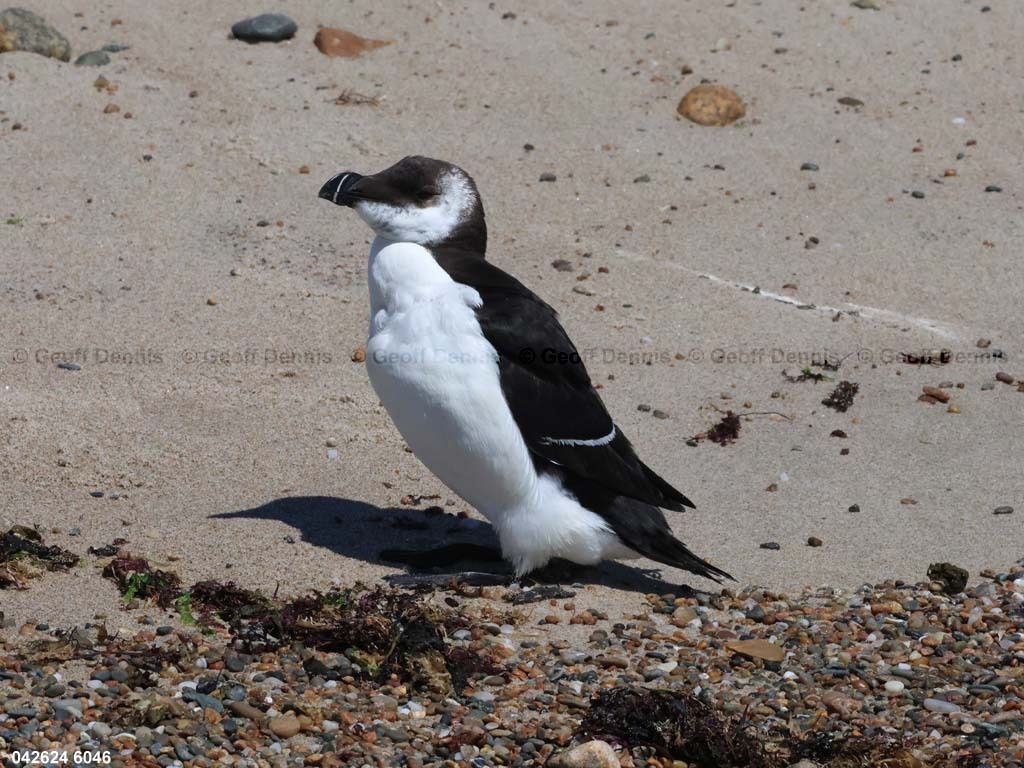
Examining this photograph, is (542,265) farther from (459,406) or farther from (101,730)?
(101,730)

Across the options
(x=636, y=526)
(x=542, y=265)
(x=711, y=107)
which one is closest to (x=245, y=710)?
(x=636, y=526)

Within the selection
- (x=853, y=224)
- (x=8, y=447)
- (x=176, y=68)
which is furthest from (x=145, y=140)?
(x=853, y=224)

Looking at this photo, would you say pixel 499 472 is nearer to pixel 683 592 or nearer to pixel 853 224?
pixel 683 592

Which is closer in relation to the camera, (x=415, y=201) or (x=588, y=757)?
Result: (x=588, y=757)

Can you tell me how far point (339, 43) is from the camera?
10.8m

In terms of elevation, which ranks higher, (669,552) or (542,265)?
(669,552)

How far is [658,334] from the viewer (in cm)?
817

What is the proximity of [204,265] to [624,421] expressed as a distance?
272 centimetres

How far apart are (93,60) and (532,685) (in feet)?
23.9

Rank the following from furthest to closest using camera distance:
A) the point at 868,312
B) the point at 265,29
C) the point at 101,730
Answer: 1. the point at 265,29
2. the point at 868,312
3. the point at 101,730

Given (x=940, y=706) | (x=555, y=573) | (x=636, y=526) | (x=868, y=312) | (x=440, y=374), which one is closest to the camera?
(x=940, y=706)

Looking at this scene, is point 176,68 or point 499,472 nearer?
point 499,472

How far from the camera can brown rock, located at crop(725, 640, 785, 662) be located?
16.0 feet

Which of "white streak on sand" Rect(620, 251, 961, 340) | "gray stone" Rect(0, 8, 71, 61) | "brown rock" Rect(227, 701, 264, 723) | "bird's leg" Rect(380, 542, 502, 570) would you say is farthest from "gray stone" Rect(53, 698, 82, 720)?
"gray stone" Rect(0, 8, 71, 61)
